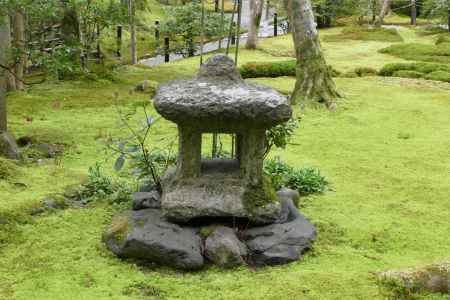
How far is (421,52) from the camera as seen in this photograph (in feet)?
77.6

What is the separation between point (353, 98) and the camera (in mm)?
14922

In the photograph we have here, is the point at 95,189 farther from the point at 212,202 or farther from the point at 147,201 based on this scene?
the point at 212,202

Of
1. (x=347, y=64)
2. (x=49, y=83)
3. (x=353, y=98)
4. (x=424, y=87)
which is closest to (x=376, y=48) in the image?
(x=347, y=64)

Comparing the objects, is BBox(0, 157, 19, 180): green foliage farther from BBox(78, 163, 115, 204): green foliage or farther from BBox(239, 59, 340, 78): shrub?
BBox(239, 59, 340, 78): shrub

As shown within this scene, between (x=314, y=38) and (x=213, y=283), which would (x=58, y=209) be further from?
(x=314, y=38)

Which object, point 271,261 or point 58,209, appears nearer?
point 271,261

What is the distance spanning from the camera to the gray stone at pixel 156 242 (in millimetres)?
5461

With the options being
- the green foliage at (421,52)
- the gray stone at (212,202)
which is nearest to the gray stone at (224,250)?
the gray stone at (212,202)

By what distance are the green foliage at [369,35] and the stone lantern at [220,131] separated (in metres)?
23.7

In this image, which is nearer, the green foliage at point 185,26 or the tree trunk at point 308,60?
the tree trunk at point 308,60

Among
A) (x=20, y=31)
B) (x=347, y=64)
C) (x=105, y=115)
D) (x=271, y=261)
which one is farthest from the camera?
(x=347, y=64)

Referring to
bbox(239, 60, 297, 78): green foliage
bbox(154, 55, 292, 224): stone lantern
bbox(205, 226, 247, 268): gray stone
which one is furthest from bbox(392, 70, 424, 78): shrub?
bbox(205, 226, 247, 268): gray stone

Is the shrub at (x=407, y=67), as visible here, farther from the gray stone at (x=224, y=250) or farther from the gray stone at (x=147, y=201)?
the gray stone at (x=224, y=250)

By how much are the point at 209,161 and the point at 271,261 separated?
142cm
